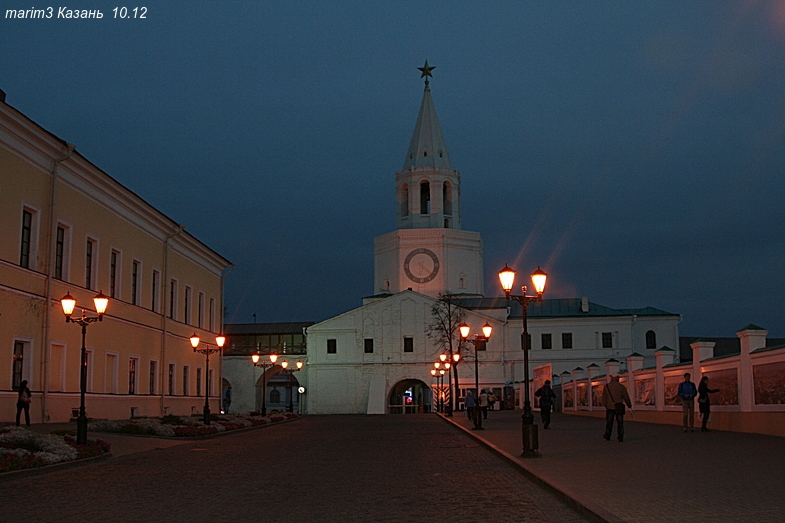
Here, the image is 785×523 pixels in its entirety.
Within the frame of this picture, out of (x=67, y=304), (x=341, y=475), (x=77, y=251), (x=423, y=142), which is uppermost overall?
(x=423, y=142)

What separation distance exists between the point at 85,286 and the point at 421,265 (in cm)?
5199

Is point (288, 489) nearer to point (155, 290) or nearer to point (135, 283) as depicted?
point (135, 283)

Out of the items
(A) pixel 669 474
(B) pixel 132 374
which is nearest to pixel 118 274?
(B) pixel 132 374

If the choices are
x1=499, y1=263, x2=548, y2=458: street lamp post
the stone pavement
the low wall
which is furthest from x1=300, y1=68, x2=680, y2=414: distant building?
the stone pavement

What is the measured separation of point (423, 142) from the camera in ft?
275

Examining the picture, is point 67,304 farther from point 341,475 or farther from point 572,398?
point 572,398

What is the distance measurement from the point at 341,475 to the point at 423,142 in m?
70.5

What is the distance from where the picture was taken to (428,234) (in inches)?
3201

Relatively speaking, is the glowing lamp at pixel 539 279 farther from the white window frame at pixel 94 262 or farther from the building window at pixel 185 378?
the building window at pixel 185 378

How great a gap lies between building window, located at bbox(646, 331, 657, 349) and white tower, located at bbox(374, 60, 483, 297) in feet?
50.7

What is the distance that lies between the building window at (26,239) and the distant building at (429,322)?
160 feet

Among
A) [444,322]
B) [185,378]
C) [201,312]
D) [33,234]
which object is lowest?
[185,378]

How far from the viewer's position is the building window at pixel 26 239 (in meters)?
27.0

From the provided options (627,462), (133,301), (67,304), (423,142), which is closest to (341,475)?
(627,462)
